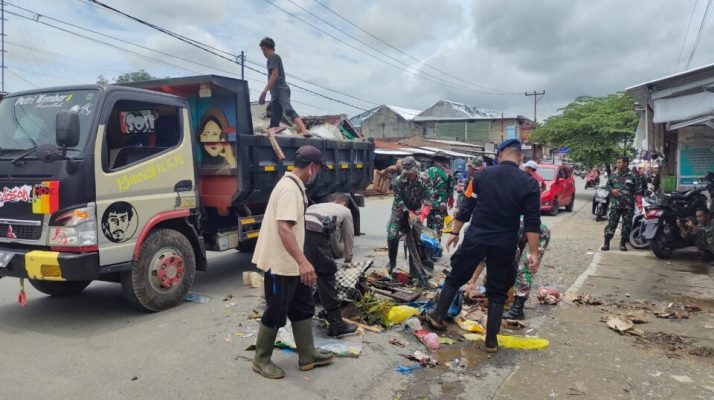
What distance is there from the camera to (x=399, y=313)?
197 inches

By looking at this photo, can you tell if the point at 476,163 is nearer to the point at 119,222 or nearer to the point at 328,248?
the point at 328,248

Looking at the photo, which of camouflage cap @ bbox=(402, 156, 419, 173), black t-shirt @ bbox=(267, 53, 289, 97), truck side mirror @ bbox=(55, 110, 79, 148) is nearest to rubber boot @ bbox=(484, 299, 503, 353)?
camouflage cap @ bbox=(402, 156, 419, 173)

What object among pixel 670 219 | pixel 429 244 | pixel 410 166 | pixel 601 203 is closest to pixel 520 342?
Answer: pixel 429 244

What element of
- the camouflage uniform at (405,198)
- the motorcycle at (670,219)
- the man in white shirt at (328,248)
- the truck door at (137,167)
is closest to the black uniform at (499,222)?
the man in white shirt at (328,248)

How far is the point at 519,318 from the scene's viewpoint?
526cm

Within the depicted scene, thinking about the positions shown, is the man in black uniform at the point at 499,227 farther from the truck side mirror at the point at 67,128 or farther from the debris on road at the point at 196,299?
the truck side mirror at the point at 67,128

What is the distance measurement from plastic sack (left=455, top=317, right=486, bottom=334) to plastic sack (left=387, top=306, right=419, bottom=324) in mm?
435

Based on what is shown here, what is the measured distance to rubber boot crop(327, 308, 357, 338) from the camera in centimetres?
457

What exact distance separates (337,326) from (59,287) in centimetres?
342

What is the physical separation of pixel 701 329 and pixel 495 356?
2.34 m

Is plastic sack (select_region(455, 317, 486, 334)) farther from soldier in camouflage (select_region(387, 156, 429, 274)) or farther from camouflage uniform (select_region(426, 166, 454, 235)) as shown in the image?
camouflage uniform (select_region(426, 166, 454, 235))

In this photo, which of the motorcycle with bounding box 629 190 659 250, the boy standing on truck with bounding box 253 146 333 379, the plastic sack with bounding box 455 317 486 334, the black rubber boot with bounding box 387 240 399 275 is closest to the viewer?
the boy standing on truck with bounding box 253 146 333 379

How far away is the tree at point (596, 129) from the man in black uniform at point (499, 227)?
18.1 metres

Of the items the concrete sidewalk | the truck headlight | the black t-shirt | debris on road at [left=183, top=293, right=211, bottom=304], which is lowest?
the concrete sidewalk
